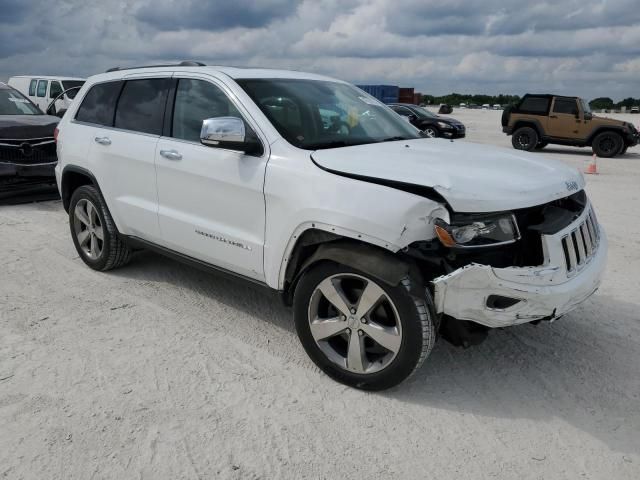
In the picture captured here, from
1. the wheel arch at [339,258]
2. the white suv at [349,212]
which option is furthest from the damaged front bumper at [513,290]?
the wheel arch at [339,258]

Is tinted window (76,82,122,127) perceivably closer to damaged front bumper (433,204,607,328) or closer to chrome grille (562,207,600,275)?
damaged front bumper (433,204,607,328)

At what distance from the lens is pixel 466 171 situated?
3.04m

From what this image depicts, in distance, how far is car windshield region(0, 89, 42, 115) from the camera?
9125 millimetres

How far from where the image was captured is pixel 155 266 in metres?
5.35

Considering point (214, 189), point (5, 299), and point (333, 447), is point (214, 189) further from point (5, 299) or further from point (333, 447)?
point (5, 299)

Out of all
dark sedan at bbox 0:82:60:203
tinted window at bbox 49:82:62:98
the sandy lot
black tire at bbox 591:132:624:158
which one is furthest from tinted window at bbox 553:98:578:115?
tinted window at bbox 49:82:62:98

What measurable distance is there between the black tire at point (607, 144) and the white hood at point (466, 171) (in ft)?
48.3

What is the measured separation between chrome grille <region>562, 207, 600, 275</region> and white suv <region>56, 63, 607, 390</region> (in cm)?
1

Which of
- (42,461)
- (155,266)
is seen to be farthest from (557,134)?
(42,461)

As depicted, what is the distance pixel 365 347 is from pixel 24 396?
193 cm

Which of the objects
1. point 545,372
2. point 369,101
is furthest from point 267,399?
point 369,101

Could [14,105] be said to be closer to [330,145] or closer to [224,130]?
[224,130]

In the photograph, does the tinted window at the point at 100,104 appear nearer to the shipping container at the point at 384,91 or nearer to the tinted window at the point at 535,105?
the tinted window at the point at 535,105

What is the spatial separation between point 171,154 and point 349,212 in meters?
1.67
